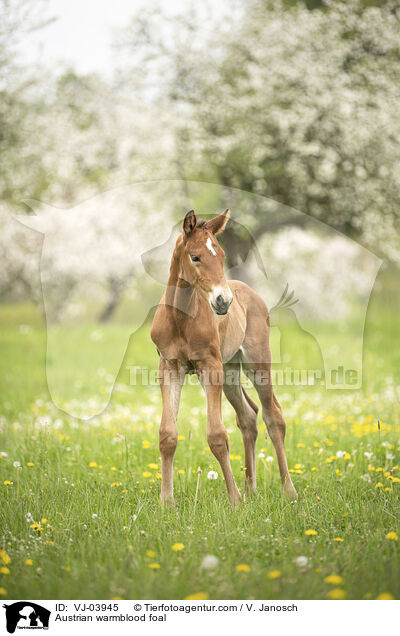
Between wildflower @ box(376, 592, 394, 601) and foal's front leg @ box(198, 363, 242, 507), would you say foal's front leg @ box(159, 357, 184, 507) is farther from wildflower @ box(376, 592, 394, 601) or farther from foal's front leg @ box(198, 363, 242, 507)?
wildflower @ box(376, 592, 394, 601)

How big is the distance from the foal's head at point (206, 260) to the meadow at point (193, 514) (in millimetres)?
1600

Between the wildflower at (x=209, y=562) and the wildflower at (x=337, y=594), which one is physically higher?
the wildflower at (x=209, y=562)

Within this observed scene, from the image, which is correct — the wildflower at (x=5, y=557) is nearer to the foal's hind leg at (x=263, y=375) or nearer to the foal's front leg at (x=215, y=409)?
the foal's front leg at (x=215, y=409)

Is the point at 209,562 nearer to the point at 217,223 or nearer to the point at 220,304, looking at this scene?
the point at 220,304

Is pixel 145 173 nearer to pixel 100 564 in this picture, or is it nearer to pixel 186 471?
pixel 186 471

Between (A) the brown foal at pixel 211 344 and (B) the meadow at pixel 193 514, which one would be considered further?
(A) the brown foal at pixel 211 344

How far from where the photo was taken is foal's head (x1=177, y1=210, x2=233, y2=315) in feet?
12.8

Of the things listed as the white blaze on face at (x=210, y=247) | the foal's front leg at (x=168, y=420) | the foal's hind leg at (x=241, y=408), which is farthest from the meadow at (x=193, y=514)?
the white blaze on face at (x=210, y=247)

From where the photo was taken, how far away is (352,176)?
551 inches

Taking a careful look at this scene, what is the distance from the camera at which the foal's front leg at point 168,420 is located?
4531 millimetres

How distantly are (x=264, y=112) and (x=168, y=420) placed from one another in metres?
11.5

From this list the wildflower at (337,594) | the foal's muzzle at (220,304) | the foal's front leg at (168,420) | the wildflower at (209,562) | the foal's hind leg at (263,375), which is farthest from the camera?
the foal's hind leg at (263,375)

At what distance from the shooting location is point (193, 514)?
428 cm
